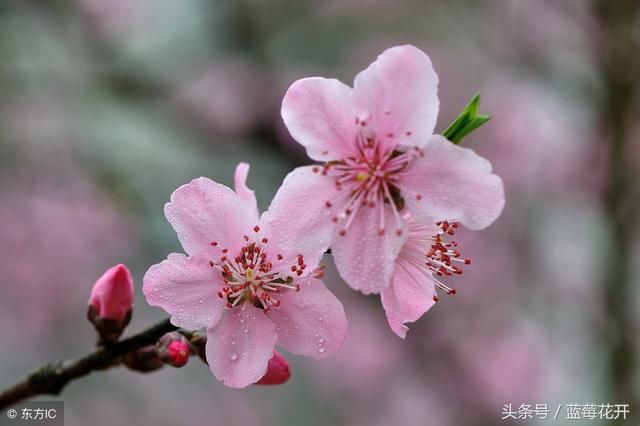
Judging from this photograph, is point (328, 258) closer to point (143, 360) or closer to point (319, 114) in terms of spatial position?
point (143, 360)

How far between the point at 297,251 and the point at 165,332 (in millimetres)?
206

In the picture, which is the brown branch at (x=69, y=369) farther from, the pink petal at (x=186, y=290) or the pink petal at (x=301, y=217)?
the pink petal at (x=301, y=217)

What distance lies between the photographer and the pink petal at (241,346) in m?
0.89

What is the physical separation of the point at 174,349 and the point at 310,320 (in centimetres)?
17

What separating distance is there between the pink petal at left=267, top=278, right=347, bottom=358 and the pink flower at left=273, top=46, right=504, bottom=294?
78mm

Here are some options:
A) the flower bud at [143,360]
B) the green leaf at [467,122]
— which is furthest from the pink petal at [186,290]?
the green leaf at [467,122]

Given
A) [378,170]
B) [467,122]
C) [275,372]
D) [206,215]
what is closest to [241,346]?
[275,372]

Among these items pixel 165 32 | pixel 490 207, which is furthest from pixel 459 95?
pixel 490 207

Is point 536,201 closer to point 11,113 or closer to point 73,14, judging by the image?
point 73,14

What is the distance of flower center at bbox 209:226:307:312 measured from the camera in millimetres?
925

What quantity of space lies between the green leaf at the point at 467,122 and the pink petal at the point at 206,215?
0.90ft

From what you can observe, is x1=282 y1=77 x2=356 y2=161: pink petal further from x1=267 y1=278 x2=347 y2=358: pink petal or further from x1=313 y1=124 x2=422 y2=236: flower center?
x1=267 y1=278 x2=347 y2=358: pink petal

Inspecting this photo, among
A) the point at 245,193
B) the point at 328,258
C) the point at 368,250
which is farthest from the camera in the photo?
the point at 328,258

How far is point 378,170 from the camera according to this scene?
891 millimetres
